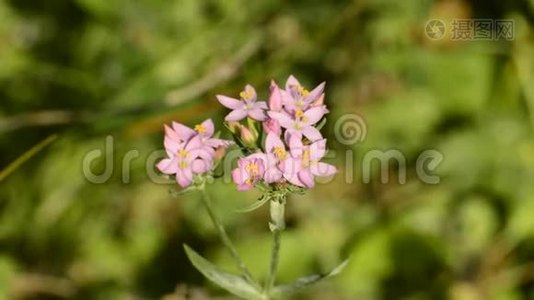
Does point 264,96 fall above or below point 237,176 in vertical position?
above

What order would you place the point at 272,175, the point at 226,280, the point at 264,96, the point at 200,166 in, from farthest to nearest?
1. the point at 264,96
2. the point at 226,280
3. the point at 200,166
4. the point at 272,175

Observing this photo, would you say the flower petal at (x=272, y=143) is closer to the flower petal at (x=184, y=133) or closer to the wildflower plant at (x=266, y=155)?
the wildflower plant at (x=266, y=155)

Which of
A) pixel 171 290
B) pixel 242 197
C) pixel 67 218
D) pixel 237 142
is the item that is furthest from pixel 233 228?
pixel 237 142

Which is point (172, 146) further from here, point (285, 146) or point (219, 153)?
point (285, 146)

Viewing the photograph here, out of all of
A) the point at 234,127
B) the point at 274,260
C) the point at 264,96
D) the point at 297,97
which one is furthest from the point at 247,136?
the point at 264,96

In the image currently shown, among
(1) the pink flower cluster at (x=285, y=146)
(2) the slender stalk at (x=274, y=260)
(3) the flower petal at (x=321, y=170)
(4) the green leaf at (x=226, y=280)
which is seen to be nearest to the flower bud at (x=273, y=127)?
(1) the pink flower cluster at (x=285, y=146)

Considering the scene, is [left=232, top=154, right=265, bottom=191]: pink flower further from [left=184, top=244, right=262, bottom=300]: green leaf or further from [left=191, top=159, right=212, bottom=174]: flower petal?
[left=184, top=244, right=262, bottom=300]: green leaf

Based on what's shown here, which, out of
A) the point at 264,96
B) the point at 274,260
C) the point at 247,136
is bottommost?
the point at 274,260
